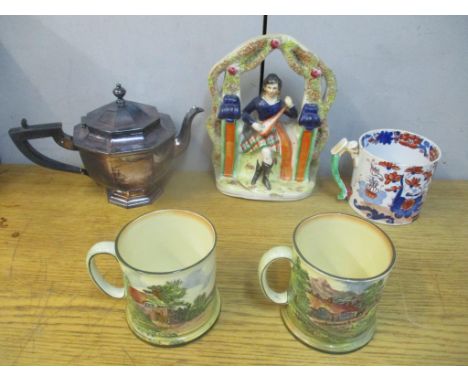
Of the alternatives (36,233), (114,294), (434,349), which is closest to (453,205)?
(434,349)

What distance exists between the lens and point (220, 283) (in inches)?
22.1

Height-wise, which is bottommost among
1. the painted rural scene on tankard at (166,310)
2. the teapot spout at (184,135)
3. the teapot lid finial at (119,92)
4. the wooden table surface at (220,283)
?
the wooden table surface at (220,283)

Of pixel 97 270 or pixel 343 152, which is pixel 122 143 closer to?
pixel 97 270

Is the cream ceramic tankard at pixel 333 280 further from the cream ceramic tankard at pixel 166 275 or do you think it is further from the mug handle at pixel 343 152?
the mug handle at pixel 343 152

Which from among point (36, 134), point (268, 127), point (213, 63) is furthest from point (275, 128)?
point (36, 134)

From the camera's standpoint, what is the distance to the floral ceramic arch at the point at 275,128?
2.03 ft

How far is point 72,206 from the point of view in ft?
2.32

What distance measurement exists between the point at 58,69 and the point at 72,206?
0.23 metres

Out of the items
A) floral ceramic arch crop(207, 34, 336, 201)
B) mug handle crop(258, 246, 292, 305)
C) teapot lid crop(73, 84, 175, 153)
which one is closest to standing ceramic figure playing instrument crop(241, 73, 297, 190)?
floral ceramic arch crop(207, 34, 336, 201)

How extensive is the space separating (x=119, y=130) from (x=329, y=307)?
0.37m

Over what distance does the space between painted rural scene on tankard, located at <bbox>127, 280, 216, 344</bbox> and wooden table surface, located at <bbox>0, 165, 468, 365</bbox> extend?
0.06 ft

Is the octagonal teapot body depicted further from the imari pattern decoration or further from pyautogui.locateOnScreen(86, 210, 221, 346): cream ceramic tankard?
the imari pattern decoration

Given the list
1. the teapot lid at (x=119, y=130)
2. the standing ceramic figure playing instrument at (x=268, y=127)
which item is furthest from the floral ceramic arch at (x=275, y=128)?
the teapot lid at (x=119, y=130)

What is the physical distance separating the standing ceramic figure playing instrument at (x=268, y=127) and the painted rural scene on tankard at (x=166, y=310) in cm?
27
